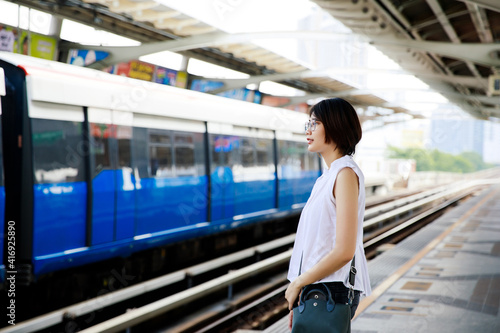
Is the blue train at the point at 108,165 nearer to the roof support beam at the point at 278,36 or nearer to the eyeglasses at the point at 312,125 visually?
the roof support beam at the point at 278,36

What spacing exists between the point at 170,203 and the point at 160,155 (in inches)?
31.3

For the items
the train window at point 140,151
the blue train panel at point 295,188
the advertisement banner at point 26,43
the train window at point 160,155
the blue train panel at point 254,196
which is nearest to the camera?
the train window at point 140,151

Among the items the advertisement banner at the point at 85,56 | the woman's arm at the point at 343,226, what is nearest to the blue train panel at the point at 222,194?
the advertisement banner at the point at 85,56

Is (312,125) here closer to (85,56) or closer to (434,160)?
(85,56)

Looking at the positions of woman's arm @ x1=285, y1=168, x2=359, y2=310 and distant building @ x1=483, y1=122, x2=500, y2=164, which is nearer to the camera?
woman's arm @ x1=285, y1=168, x2=359, y2=310

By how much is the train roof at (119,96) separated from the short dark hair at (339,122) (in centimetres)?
517

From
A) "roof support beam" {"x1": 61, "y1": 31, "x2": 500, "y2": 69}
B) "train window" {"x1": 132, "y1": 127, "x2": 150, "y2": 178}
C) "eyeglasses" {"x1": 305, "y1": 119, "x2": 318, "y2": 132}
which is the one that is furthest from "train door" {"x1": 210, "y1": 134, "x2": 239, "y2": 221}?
"eyeglasses" {"x1": 305, "y1": 119, "x2": 318, "y2": 132}

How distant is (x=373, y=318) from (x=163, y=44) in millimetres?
9850

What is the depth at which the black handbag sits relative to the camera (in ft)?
6.37

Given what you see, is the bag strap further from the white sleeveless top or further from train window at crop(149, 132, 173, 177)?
train window at crop(149, 132, 173, 177)

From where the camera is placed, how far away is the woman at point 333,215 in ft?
6.09

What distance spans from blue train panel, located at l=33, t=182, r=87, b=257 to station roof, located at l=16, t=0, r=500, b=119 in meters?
5.09

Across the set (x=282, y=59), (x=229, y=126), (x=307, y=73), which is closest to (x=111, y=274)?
(x=229, y=126)

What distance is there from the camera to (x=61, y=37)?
1193cm
